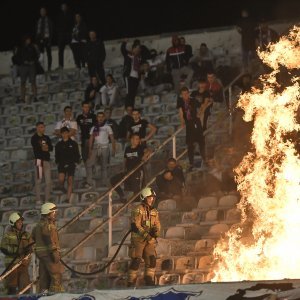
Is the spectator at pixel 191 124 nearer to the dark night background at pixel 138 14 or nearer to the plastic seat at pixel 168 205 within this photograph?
the plastic seat at pixel 168 205

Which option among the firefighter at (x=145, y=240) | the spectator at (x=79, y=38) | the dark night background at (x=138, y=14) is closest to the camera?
the firefighter at (x=145, y=240)

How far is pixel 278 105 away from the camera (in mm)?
17656

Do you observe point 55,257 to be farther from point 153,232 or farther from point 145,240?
point 153,232

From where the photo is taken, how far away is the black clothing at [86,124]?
2023cm

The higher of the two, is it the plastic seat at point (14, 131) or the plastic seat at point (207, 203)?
the plastic seat at point (14, 131)

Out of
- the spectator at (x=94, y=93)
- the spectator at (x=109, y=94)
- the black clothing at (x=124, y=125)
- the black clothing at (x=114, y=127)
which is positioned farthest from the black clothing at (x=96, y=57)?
the black clothing at (x=124, y=125)

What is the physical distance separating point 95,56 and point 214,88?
3.51m

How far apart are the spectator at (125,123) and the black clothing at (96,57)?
9.49 ft

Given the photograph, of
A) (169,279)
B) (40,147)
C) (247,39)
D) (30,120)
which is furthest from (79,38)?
(169,279)

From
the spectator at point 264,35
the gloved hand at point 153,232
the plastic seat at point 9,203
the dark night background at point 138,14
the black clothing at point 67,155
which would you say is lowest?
the gloved hand at point 153,232

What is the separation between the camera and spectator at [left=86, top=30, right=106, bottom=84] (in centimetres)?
2317

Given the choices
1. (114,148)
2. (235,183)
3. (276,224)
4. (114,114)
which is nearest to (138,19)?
(114,114)

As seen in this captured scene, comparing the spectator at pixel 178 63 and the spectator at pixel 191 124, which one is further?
the spectator at pixel 178 63

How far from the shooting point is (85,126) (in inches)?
800
